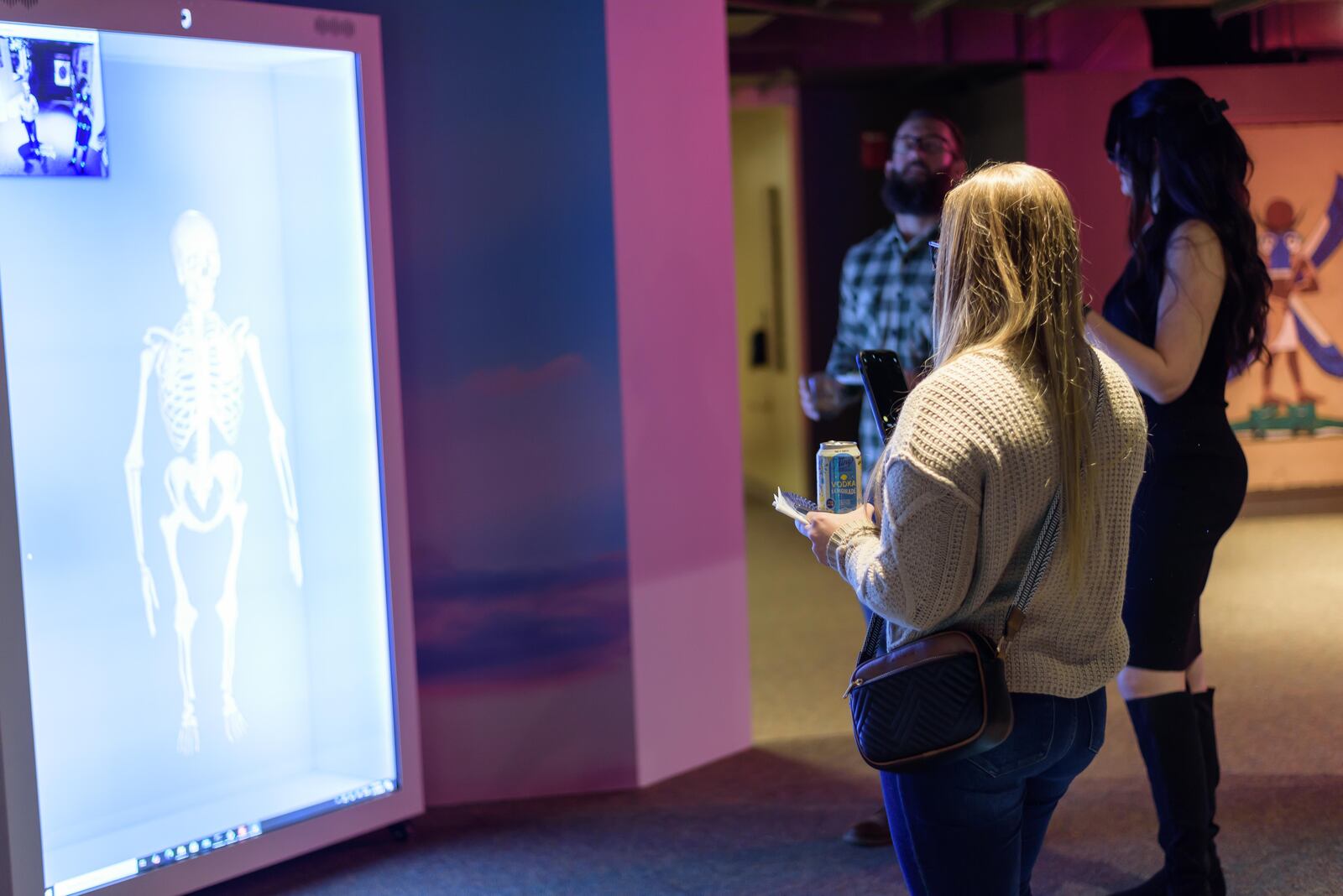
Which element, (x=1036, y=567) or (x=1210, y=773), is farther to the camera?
(x=1210, y=773)

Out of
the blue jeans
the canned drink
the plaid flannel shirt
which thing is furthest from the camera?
the plaid flannel shirt

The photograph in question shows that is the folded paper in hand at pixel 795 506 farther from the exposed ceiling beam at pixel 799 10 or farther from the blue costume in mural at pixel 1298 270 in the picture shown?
the blue costume in mural at pixel 1298 270

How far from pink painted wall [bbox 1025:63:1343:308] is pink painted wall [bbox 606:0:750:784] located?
448cm

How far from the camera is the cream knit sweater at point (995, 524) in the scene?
1613 millimetres

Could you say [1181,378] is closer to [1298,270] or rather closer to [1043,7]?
[1043,7]

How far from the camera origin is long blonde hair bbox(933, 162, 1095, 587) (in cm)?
167

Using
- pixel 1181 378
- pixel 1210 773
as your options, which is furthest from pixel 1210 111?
pixel 1210 773

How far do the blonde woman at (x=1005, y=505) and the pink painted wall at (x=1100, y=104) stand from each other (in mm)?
6241

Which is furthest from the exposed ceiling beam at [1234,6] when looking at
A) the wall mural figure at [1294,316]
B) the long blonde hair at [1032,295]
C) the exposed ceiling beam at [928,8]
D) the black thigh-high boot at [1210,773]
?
the long blonde hair at [1032,295]

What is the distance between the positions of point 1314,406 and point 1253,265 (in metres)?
6.04

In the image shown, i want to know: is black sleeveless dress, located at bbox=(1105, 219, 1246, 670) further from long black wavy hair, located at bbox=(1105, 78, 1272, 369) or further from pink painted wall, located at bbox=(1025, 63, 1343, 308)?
pink painted wall, located at bbox=(1025, 63, 1343, 308)

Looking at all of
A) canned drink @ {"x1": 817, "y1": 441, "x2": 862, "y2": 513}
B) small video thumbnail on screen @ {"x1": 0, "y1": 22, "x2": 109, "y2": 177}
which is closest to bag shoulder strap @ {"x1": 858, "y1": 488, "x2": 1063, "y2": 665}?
canned drink @ {"x1": 817, "y1": 441, "x2": 862, "y2": 513}

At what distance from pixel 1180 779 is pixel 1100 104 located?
19.5ft

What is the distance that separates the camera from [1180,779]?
8.59ft
